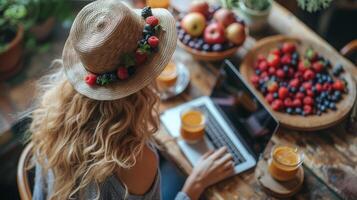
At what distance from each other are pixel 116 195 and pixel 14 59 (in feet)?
4.02

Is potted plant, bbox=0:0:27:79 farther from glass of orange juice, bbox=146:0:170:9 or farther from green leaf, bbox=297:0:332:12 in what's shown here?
green leaf, bbox=297:0:332:12

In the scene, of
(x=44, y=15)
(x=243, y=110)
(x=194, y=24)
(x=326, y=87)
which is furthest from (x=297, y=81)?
(x=44, y=15)

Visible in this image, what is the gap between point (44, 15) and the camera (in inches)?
86.4

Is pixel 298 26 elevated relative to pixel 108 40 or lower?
lower

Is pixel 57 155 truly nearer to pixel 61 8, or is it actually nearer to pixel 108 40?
pixel 108 40

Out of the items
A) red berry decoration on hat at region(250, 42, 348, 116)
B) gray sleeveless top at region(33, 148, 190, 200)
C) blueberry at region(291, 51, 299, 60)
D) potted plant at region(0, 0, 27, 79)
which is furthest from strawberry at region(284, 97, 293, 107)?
potted plant at region(0, 0, 27, 79)

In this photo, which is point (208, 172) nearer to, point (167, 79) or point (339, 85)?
point (167, 79)

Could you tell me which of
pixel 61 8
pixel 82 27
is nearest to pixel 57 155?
pixel 82 27

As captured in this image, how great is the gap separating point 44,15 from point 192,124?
118 cm

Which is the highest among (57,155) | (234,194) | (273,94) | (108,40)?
(108,40)

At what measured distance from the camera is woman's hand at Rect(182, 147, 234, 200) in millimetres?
1377

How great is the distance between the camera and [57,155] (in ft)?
4.05

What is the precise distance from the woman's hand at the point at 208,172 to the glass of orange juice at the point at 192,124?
0.10m

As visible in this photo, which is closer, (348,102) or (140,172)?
(140,172)
